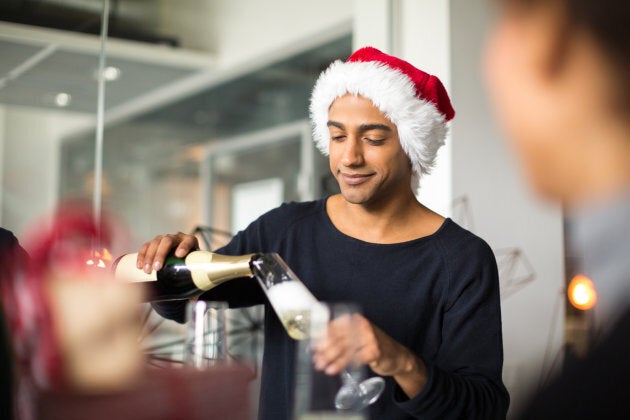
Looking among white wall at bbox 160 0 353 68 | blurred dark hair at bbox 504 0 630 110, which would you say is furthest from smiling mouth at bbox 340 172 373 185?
white wall at bbox 160 0 353 68

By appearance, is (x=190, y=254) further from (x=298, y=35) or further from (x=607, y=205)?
(x=298, y=35)

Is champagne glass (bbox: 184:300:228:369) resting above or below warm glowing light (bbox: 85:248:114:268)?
below

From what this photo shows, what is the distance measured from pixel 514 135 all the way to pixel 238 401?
1972 mm

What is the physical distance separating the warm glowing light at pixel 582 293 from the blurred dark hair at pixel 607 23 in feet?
1.80

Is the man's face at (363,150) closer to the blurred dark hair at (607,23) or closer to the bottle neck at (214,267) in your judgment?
the bottle neck at (214,267)

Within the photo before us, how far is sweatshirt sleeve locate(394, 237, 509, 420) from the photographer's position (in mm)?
1016

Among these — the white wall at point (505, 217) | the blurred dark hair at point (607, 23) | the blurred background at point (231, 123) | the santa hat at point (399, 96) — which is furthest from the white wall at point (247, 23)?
the santa hat at point (399, 96)

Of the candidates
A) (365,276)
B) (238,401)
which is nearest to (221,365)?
(238,401)

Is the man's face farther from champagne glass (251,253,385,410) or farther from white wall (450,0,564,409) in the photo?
white wall (450,0,564,409)

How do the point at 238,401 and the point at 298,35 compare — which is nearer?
the point at 238,401

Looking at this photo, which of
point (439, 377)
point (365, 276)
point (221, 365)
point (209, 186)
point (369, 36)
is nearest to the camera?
Result: point (221, 365)

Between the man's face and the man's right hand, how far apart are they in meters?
0.28

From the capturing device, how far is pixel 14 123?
1581mm

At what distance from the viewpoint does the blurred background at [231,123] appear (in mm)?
1692
